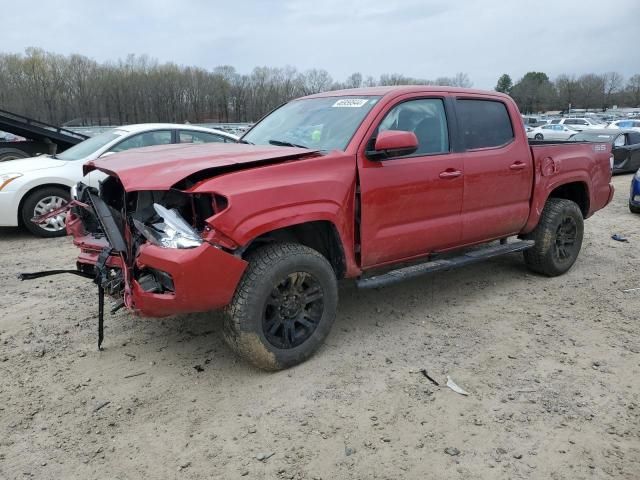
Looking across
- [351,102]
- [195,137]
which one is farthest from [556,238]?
[195,137]

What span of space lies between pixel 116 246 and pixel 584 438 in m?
2.94

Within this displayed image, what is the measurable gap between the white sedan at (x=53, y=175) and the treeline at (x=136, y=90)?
5075 cm

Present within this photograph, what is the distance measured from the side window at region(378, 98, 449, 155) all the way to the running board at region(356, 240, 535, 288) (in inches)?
36.5

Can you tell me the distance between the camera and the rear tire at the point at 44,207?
7.00 m

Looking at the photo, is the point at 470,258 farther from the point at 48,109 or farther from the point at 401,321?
the point at 48,109

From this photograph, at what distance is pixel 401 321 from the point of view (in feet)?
14.6

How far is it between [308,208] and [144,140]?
16.0ft

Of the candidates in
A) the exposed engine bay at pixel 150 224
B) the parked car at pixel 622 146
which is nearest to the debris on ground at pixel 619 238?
the exposed engine bay at pixel 150 224

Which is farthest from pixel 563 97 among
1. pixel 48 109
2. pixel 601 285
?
pixel 601 285

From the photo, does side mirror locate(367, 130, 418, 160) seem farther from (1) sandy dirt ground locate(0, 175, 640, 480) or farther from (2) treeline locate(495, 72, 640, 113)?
(2) treeline locate(495, 72, 640, 113)

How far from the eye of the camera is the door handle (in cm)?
425

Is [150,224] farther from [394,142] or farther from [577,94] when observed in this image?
[577,94]

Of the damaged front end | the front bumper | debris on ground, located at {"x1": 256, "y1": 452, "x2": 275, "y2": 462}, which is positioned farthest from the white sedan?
debris on ground, located at {"x1": 256, "y1": 452, "x2": 275, "y2": 462}

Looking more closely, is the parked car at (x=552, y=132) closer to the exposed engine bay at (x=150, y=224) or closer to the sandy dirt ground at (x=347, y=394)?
the sandy dirt ground at (x=347, y=394)
